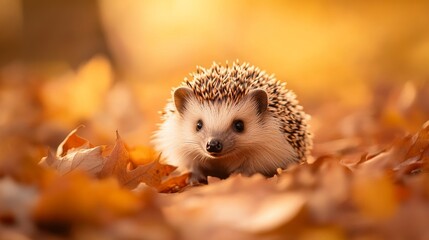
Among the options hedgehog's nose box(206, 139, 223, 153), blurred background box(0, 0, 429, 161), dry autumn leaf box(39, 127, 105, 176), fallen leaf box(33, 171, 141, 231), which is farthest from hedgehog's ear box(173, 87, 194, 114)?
fallen leaf box(33, 171, 141, 231)

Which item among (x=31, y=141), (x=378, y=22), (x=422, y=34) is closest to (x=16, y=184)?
(x=31, y=141)

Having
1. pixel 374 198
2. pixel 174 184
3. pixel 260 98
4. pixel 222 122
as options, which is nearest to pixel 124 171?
pixel 174 184

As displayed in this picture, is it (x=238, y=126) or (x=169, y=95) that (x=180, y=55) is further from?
(x=238, y=126)

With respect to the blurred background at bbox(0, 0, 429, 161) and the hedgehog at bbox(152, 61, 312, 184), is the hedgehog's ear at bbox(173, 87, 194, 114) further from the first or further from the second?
the blurred background at bbox(0, 0, 429, 161)

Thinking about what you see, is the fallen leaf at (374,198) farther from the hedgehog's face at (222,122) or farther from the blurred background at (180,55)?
the blurred background at (180,55)

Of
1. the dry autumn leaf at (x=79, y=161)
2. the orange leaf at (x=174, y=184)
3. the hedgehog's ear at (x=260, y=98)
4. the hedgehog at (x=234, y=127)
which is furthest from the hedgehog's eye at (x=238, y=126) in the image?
the dry autumn leaf at (x=79, y=161)
